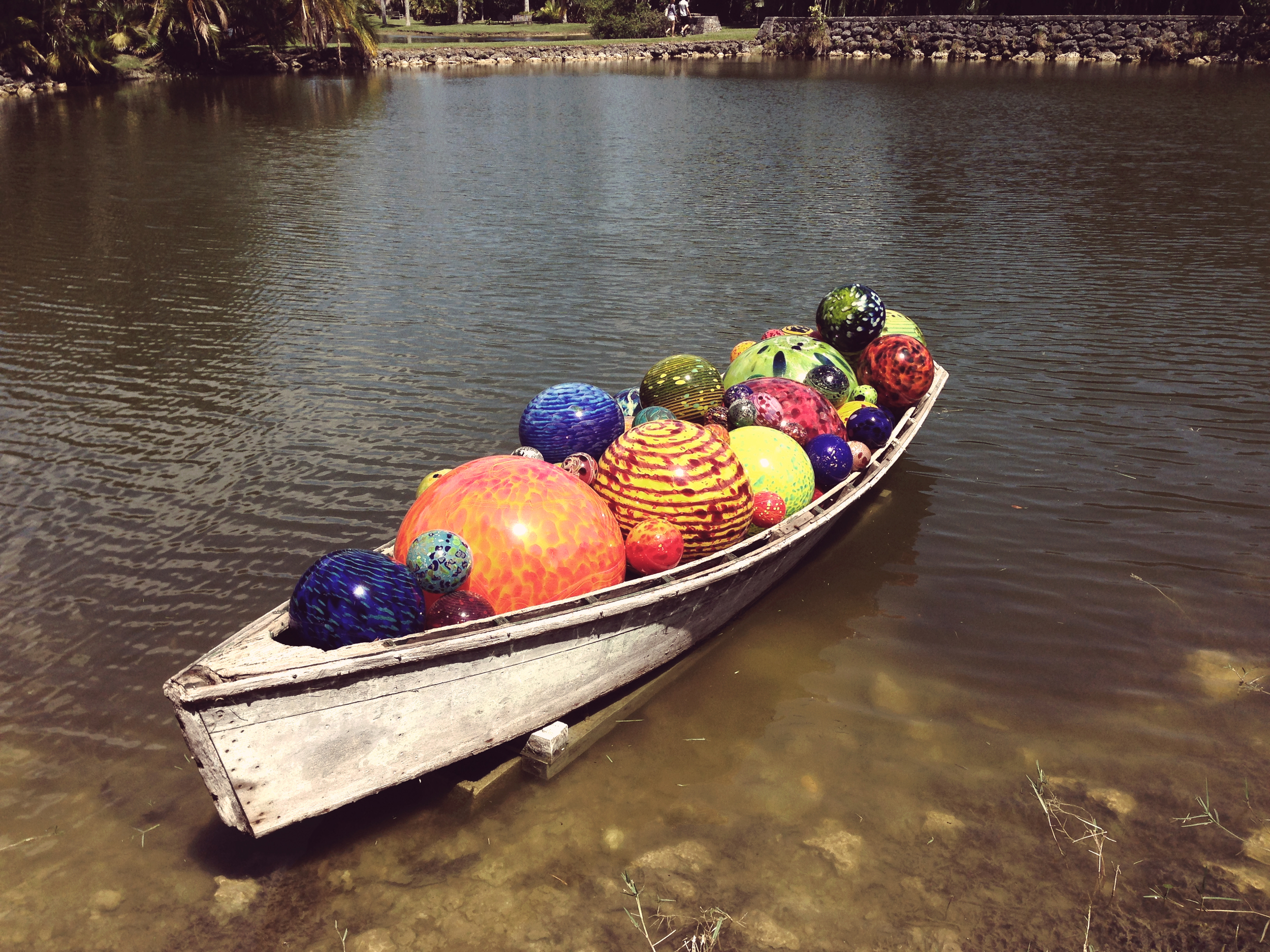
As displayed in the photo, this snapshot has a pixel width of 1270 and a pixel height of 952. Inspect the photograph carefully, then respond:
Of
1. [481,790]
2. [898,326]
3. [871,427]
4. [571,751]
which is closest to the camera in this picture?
[481,790]

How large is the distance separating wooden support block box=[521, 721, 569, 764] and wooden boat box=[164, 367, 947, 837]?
9 cm

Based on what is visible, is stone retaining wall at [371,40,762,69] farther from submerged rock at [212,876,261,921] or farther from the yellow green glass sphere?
submerged rock at [212,876,261,921]

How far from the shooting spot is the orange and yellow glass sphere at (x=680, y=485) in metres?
6.92

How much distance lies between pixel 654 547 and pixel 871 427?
3.57m

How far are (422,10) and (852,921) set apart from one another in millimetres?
94934

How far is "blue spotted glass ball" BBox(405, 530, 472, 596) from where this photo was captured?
19.3 ft

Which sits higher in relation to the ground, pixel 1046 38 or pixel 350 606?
pixel 1046 38

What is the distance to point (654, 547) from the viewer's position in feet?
21.8

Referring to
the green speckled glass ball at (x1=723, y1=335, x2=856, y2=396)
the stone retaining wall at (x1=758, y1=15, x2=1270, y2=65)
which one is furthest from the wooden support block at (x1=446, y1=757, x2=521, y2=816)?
the stone retaining wall at (x1=758, y1=15, x2=1270, y2=65)

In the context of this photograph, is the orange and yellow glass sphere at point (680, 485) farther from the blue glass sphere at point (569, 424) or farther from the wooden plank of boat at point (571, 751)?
the wooden plank of boat at point (571, 751)

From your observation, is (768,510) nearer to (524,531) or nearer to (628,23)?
(524,531)

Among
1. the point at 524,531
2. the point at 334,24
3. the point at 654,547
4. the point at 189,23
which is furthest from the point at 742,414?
the point at 189,23

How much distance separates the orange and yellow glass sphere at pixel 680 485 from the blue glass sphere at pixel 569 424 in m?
0.62

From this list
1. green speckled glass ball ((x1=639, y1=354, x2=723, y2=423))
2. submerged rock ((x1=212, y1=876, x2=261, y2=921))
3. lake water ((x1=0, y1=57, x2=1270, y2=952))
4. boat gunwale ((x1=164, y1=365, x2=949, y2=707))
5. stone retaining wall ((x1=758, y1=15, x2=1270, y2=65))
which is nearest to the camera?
boat gunwale ((x1=164, y1=365, x2=949, y2=707))
